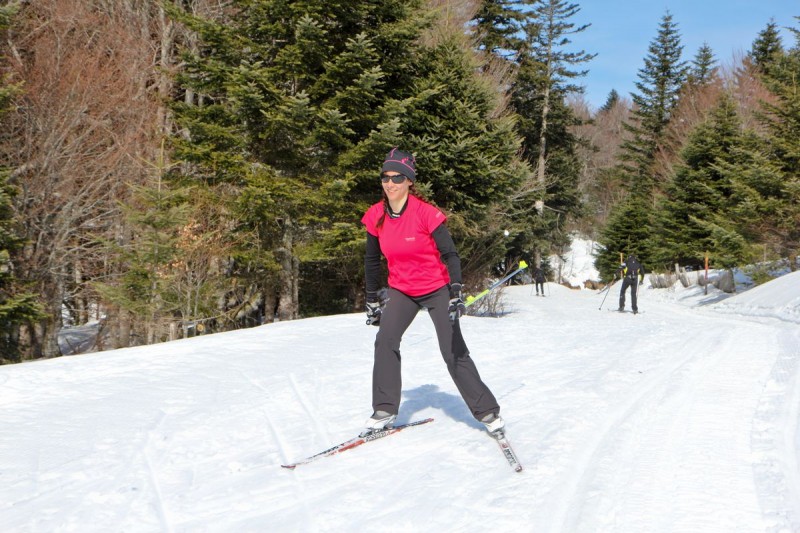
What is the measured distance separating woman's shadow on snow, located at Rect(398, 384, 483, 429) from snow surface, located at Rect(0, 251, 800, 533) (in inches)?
1.2

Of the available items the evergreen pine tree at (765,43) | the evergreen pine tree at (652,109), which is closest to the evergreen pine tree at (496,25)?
the evergreen pine tree at (652,109)

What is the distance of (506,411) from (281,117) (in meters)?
9.58

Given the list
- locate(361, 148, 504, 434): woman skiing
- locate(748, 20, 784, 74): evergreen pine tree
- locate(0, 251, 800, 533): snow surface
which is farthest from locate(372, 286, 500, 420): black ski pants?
locate(748, 20, 784, 74): evergreen pine tree

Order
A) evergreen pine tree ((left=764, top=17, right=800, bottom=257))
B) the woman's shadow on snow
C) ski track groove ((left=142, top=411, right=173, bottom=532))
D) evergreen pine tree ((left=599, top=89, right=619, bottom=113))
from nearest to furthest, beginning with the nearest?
ski track groove ((left=142, top=411, right=173, bottom=532)) → the woman's shadow on snow → evergreen pine tree ((left=764, top=17, right=800, bottom=257)) → evergreen pine tree ((left=599, top=89, right=619, bottom=113))

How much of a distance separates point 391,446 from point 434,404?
49.9 inches

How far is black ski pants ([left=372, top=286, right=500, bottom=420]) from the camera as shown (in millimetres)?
4055

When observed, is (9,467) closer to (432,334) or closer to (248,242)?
(432,334)

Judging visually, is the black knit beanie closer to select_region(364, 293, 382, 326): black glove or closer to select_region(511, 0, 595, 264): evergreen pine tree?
select_region(364, 293, 382, 326): black glove

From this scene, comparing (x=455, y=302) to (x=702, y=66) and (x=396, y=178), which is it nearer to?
(x=396, y=178)

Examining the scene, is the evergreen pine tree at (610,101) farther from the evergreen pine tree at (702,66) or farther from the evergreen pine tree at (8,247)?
the evergreen pine tree at (8,247)

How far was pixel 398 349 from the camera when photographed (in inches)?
163

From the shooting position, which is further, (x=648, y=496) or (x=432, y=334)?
(x=432, y=334)

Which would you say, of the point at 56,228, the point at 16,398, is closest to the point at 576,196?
the point at 56,228

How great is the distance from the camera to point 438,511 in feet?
9.91
